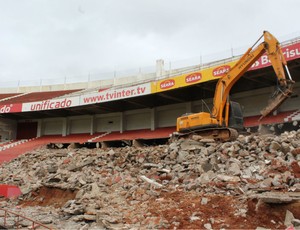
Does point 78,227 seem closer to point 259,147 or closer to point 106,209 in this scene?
point 106,209

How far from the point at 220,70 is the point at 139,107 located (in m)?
12.2

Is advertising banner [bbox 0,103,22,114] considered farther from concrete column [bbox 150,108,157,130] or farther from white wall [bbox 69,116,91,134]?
concrete column [bbox 150,108,157,130]

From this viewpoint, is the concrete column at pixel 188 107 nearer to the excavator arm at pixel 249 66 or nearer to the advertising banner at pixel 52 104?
the advertising banner at pixel 52 104

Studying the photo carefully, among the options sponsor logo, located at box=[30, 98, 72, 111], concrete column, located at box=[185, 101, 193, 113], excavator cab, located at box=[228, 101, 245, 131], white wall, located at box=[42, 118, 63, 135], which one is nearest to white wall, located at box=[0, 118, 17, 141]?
white wall, located at box=[42, 118, 63, 135]

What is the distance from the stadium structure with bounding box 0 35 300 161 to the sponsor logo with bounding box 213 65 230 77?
7cm

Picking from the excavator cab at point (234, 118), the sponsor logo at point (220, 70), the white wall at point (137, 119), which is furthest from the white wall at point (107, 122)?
the excavator cab at point (234, 118)

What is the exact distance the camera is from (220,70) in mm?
20859

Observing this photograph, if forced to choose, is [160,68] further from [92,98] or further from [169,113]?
[92,98]

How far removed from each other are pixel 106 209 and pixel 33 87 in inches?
1638

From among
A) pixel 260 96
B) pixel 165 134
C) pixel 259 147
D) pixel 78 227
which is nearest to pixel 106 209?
pixel 78 227

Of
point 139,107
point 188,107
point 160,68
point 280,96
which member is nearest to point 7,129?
point 139,107

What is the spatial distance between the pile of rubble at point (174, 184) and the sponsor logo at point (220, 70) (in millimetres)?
7754

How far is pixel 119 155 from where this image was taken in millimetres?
16484

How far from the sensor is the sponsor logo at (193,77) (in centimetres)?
2218
